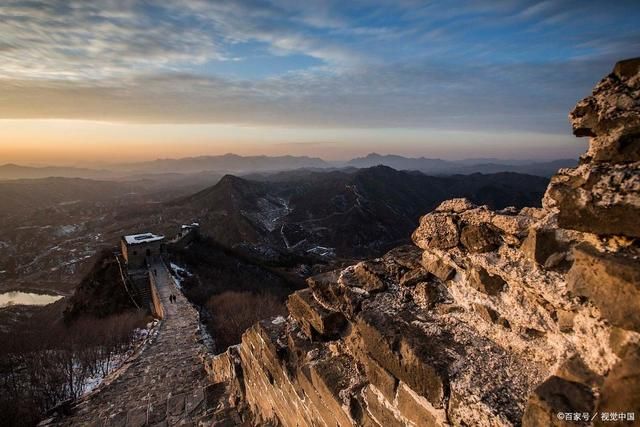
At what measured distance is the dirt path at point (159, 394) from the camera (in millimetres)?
7250

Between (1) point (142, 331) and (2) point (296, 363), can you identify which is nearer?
(2) point (296, 363)

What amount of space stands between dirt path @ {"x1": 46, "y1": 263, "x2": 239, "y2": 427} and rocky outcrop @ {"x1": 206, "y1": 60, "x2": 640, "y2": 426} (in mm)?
4026

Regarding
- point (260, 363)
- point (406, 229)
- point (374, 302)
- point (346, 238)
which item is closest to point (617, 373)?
point (374, 302)

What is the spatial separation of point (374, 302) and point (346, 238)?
350 ft

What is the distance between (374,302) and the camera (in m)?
3.93

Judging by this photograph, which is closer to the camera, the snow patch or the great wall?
the great wall

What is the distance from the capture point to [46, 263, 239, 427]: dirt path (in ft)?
23.8

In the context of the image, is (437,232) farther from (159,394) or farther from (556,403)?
(159,394)

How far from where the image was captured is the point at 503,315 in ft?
9.50

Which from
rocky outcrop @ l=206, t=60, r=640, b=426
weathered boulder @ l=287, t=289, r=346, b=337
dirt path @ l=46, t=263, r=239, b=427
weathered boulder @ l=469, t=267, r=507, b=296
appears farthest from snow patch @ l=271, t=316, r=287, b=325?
weathered boulder @ l=469, t=267, r=507, b=296

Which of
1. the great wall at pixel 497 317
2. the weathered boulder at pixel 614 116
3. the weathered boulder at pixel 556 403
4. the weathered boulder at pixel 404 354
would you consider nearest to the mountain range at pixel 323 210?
the great wall at pixel 497 317

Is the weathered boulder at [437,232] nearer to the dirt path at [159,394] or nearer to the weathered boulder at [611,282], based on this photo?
the weathered boulder at [611,282]

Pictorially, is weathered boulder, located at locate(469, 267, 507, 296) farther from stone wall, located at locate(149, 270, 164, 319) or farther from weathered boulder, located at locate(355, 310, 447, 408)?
stone wall, located at locate(149, 270, 164, 319)

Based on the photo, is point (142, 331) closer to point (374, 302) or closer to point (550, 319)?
point (374, 302)
